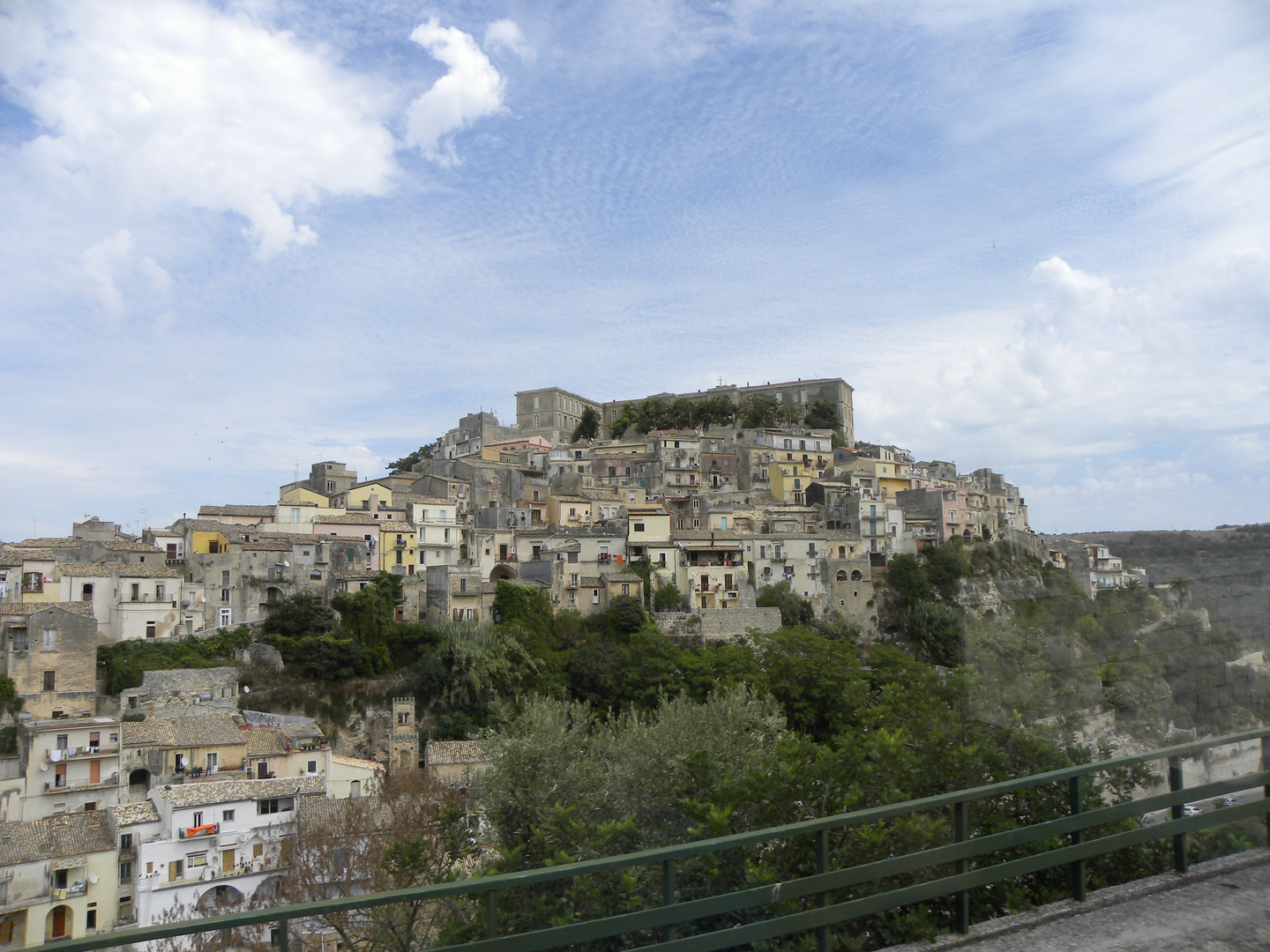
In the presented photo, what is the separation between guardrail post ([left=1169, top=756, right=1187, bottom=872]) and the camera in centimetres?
476

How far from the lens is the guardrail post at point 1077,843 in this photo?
448 centimetres

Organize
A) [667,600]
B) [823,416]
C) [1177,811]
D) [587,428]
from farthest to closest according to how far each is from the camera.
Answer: [587,428] < [823,416] < [667,600] < [1177,811]

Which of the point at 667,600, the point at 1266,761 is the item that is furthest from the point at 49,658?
the point at 1266,761

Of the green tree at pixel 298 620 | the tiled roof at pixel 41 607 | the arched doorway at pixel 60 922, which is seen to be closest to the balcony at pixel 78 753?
the arched doorway at pixel 60 922

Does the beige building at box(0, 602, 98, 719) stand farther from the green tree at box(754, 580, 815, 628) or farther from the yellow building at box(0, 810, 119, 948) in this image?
the green tree at box(754, 580, 815, 628)

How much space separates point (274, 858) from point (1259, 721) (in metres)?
21.5

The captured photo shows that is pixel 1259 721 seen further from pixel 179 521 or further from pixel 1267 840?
pixel 179 521

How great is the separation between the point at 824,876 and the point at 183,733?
26235 mm

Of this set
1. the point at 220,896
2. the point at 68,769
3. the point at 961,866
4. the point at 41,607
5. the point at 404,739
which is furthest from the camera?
the point at 404,739

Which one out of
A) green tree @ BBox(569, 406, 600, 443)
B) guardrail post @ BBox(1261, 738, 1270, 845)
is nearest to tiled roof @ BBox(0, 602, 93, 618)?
guardrail post @ BBox(1261, 738, 1270, 845)

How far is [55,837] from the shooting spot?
2014 centimetres

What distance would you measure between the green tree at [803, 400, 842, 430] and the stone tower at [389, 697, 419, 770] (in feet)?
146

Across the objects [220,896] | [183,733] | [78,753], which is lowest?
[220,896]

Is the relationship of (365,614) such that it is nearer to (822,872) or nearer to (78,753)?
(78,753)
